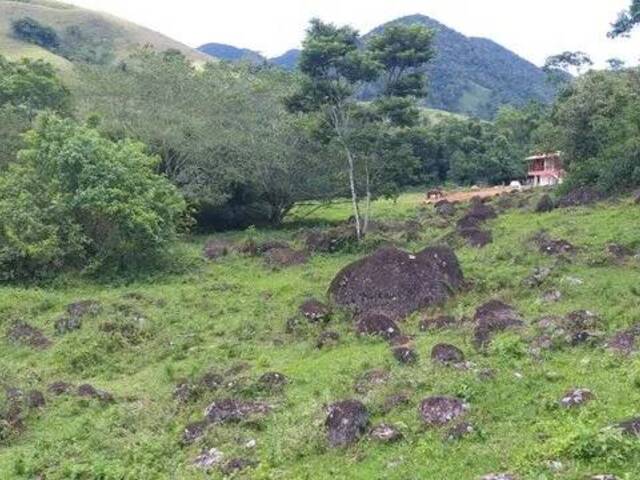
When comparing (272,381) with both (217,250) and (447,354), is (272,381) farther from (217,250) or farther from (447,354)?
(217,250)

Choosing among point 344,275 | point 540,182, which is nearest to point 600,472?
point 344,275

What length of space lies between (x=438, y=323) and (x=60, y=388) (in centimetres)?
845

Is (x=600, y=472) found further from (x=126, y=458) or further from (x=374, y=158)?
(x=374, y=158)

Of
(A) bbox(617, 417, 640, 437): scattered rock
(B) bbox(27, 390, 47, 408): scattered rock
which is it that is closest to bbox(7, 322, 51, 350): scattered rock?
(B) bbox(27, 390, 47, 408): scattered rock

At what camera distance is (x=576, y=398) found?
1220 centimetres

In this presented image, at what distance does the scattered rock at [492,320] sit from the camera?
53.6 ft

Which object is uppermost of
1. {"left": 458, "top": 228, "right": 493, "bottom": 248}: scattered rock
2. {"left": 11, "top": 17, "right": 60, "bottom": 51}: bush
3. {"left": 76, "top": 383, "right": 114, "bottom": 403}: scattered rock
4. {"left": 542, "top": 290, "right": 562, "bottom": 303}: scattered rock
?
{"left": 11, "top": 17, "right": 60, "bottom": 51}: bush

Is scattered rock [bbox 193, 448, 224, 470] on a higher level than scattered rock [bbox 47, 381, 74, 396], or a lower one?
higher

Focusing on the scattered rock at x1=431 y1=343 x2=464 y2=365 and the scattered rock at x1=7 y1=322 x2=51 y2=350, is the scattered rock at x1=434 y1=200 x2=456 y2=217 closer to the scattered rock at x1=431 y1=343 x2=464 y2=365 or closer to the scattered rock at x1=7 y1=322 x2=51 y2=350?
the scattered rock at x1=7 y1=322 x2=51 y2=350

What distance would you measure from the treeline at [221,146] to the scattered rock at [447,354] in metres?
14.5

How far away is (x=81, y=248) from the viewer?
2695 cm

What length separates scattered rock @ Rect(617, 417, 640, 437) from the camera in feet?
34.4

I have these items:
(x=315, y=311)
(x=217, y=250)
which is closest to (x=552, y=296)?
(x=315, y=311)

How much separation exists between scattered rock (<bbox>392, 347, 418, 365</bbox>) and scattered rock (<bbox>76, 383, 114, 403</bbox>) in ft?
19.1
